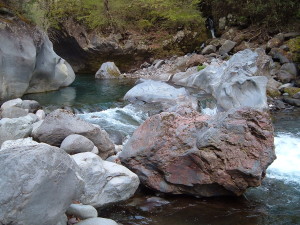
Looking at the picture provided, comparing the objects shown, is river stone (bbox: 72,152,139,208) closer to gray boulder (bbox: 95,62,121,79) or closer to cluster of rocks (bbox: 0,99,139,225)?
cluster of rocks (bbox: 0,99,139,225)

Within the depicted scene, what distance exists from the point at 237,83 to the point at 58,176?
9.15 metres

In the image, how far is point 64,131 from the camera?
6.48 m

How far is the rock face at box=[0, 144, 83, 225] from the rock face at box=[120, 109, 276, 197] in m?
2.01

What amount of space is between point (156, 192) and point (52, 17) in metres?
16.4

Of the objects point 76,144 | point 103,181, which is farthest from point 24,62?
point 103,181

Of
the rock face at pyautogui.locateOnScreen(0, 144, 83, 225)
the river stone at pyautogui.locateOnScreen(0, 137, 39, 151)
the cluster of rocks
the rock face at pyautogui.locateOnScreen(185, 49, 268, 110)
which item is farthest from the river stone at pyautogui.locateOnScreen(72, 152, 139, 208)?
the rock face at pyautogui.locateOnScreen(185, 49, 268, 110)

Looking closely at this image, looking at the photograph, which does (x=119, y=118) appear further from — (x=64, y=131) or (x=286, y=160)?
(x=286, y=160)

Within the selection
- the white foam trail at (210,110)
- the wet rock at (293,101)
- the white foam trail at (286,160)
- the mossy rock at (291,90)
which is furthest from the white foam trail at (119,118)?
the mossy rock at (291,90)

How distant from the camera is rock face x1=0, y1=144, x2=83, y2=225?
138 inches

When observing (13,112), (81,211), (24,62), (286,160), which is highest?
(24,62)

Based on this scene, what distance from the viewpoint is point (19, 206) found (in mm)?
3496

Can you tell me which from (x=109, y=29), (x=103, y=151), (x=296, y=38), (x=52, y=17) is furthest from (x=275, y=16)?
(x=103, y=151)

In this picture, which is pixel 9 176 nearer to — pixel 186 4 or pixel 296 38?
pixel 296 38

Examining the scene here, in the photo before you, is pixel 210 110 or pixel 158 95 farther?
pixel 158 95
